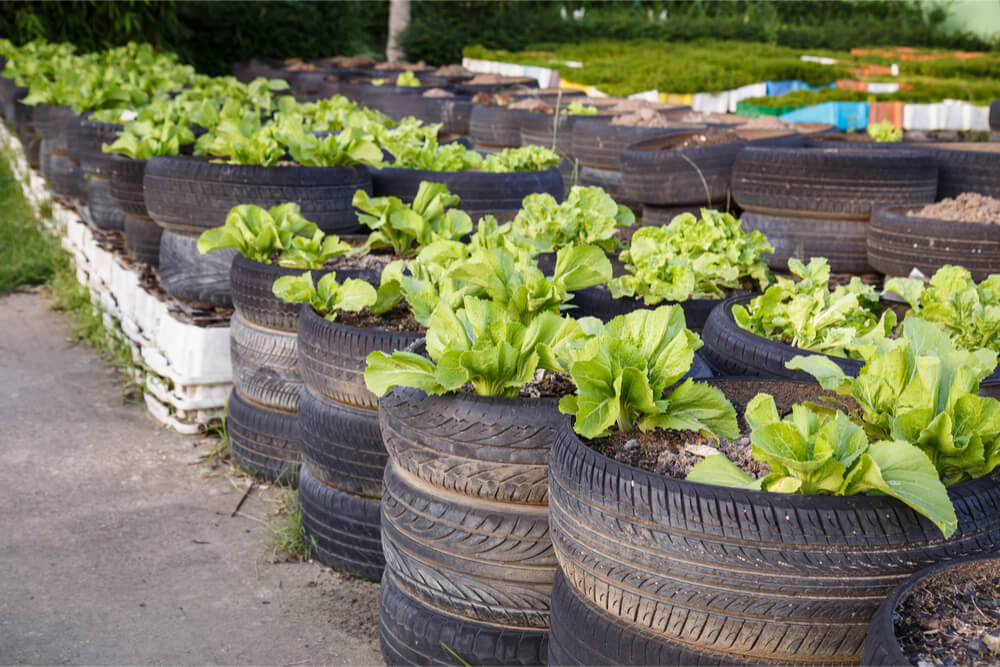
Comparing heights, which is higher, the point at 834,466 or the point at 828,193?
the point at 828,193

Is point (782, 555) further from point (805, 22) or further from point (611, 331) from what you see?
point (805, 22)

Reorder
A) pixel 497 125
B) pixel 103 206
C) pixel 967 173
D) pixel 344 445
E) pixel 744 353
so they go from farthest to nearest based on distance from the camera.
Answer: pixel 497 125, pixel 103 206, pixel 967 173, pixel 344 445, pixel 744 353

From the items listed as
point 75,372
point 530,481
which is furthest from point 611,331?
point 75,372

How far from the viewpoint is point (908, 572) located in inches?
56.1

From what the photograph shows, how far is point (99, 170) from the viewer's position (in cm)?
518

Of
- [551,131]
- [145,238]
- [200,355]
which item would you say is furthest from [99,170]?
[551,131]

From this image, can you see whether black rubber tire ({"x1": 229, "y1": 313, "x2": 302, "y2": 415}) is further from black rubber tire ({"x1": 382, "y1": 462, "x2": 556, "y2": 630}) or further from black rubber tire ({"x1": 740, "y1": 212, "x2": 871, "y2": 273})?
black rubber tire ({"x1": 740, "y1": 212, "x2": 871, "y2": 273})

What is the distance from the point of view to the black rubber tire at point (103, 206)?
5.29 meters

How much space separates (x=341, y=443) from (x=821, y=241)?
222 cm

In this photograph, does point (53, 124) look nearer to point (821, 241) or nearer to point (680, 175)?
point (680, 175)

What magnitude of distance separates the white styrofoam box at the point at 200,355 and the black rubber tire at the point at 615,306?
148 cm

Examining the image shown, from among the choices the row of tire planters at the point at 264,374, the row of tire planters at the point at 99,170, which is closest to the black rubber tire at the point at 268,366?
the row of tire planters at the point at 264,374

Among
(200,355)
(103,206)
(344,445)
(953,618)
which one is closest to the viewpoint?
(953,618)

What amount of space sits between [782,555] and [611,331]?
535mm
